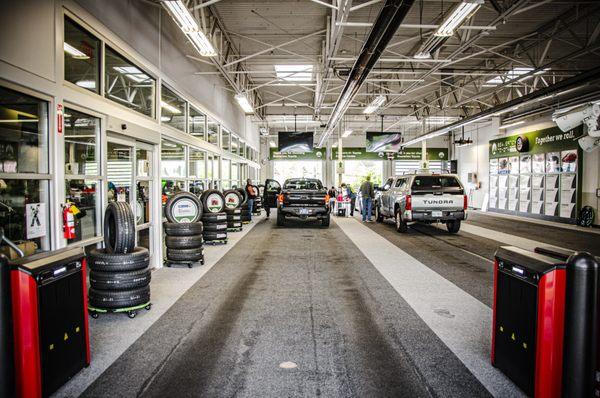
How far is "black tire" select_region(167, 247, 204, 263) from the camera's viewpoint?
729 cm

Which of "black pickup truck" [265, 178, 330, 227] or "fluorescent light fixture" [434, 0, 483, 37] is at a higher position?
"fluorescent light fixture" [434, 0, 483, 37]

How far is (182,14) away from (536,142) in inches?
734

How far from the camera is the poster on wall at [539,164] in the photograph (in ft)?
60.7

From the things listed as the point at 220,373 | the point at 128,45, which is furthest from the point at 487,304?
the point at 128,45

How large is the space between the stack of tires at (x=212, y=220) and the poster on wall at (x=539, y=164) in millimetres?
16178

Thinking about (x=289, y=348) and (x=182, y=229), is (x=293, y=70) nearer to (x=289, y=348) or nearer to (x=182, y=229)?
(x=182, y=229)

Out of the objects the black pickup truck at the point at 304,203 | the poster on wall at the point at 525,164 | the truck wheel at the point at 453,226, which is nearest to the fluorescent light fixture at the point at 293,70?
the black pickup truck at the point at 304,203

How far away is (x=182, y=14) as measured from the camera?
20.3 ft

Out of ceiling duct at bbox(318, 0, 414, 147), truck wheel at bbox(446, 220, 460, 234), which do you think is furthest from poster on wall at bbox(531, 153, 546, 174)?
ceiling duct at bbox(318, 0, 414, 147)

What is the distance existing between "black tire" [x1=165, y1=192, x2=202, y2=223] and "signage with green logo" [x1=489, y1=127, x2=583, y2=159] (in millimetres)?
16089

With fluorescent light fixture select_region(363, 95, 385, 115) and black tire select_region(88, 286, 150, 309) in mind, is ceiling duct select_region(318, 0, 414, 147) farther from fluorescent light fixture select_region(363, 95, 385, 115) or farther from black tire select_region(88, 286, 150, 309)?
black tire select_region(88, 286, 150, 309)

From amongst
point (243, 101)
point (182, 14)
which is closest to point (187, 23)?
point (182, 14)

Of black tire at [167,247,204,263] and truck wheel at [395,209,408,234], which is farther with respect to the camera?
truck wheel at [395,209,408,234]

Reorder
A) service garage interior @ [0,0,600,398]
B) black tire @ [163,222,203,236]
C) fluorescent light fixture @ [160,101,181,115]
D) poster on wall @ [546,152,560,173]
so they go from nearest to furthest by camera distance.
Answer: service garage interior @ [0,0,600,398] < black tire @ [163,222,203,236] < fluorescent light fixture @ [160,101,181,115] < poster on wall @ [546,152,560,173]
